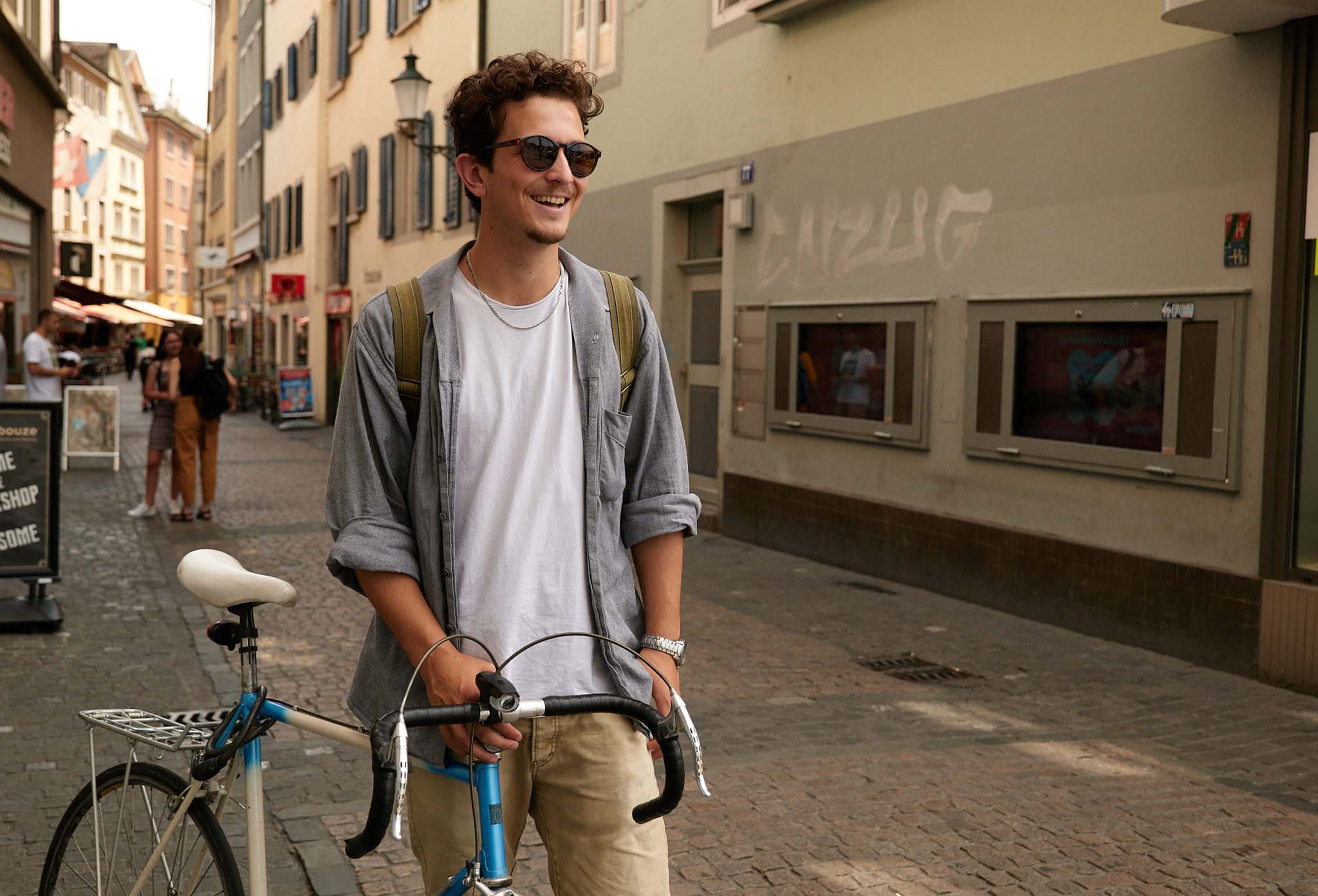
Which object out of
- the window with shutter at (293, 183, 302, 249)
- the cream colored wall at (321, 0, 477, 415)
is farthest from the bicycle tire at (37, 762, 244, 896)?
the window with shutter at (293, 183, 302, 249)

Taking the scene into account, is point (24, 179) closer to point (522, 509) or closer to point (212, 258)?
point (522, 509)

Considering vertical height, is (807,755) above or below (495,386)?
below

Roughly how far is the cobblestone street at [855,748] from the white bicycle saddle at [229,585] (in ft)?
6.06

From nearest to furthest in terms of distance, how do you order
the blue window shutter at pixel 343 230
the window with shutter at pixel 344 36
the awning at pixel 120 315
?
the window with shutter at pixel 344 36, the blue window shutter at pixel 343 230, the awning at pixel 120 315

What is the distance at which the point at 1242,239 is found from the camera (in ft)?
23.4

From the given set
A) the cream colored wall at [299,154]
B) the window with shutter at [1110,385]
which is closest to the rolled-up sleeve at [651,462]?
the window with shutter at [1110,385]

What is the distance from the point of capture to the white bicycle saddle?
8.20 feet

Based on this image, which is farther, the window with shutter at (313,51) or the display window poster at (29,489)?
the window with shutter at (313,51)

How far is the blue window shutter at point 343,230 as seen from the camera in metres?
26.9

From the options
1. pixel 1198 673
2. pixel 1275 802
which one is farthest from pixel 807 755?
pixel 1198 673

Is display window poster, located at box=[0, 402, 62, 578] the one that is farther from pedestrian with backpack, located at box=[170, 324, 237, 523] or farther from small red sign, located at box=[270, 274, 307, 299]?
small red sign, located at box=[270, 274, 307, 299]

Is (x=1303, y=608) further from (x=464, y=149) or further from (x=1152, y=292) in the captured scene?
(x=464, y=149)

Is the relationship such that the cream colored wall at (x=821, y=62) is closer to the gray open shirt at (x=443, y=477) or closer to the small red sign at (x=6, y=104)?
the small red sign at (x=6, y=104)

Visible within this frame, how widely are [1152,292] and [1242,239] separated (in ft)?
2.14
